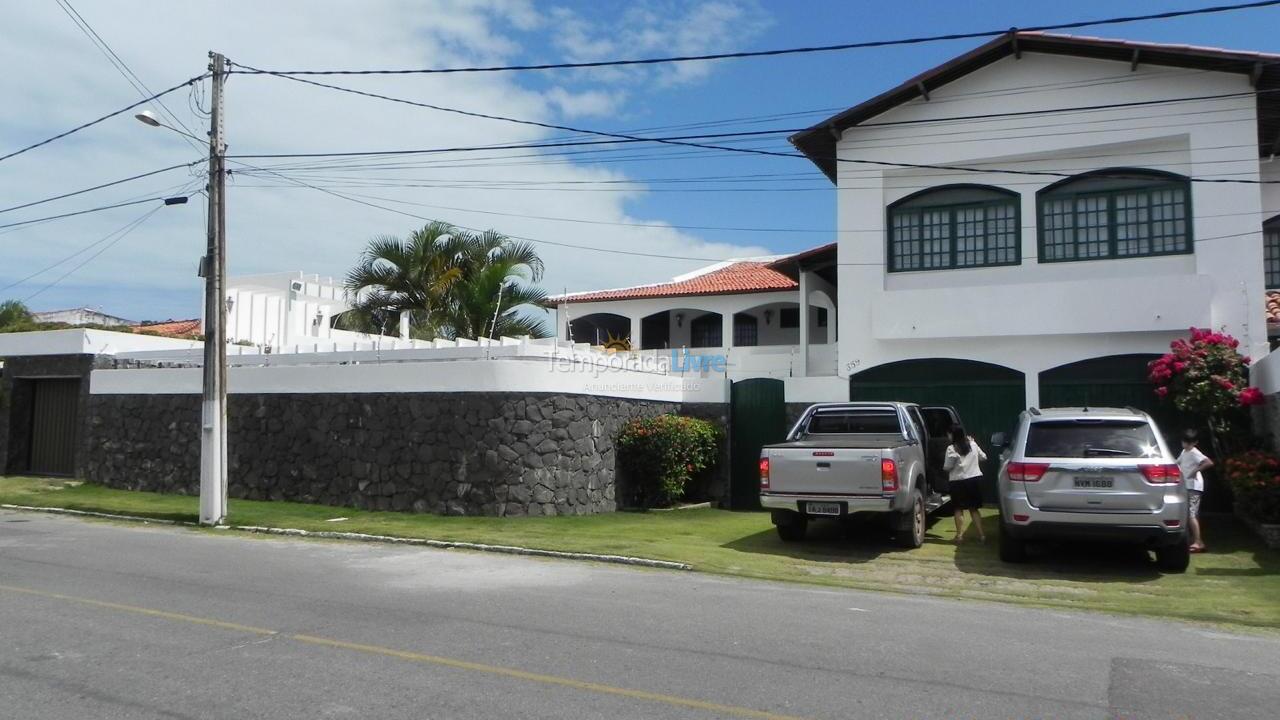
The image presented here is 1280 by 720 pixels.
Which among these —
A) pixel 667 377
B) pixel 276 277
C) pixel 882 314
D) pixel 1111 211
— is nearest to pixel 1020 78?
pixel 1111 211

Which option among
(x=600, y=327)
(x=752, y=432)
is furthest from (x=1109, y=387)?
(x=600, y=327)

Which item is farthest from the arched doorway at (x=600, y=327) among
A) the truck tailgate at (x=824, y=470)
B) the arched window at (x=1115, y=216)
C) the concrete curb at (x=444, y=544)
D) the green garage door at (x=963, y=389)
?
the truck tailgate at (x=824, y=470)

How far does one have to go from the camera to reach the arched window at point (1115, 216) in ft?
55.2

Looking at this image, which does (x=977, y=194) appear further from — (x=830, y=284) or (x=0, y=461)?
(x=0, y=461)

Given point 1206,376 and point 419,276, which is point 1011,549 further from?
point 419,276

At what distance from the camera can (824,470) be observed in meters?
11.5

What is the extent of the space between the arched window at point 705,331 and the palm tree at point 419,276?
1025cm

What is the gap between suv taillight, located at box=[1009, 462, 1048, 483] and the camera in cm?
1041

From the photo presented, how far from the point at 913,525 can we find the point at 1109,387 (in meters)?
6.95

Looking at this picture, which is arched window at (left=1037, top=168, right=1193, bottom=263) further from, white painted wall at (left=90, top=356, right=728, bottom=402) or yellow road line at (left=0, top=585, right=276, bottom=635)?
yellow road line at (left=0, top=585, right=276, bottom=635)

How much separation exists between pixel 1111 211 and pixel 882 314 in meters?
4.54

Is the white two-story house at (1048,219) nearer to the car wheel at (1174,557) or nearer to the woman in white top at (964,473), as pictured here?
the woman in white top at (964,473)

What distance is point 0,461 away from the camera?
21.9 metres

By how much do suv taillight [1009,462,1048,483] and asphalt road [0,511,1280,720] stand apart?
2080 millimetres
